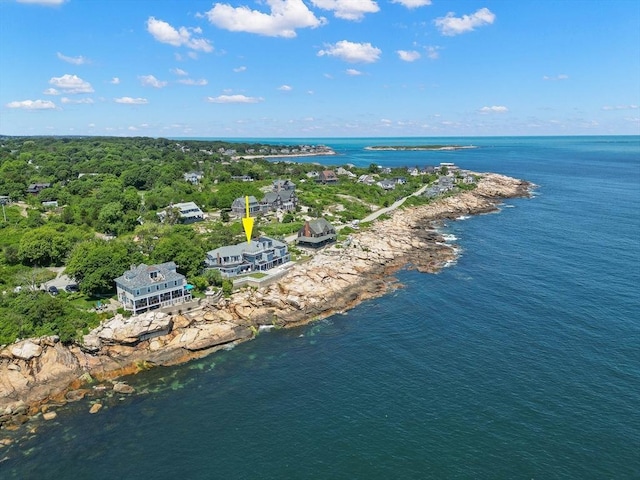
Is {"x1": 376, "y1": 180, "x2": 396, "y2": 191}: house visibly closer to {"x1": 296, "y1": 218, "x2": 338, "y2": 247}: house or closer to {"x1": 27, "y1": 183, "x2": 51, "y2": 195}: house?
{"x1": 296, "y1": 218, "x2": 338, "y2": 247}: house

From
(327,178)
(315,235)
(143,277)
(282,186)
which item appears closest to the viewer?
(143,277)

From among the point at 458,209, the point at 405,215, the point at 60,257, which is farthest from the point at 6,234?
the point at 458,209

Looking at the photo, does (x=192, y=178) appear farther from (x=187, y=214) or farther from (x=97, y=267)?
(x=97, y=267)

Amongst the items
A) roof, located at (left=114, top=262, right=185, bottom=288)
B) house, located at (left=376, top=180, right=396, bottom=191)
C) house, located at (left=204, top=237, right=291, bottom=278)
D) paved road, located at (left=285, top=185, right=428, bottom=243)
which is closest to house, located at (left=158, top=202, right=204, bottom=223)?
paved road, located at (left=285, top=185, right=428, bottom=243)

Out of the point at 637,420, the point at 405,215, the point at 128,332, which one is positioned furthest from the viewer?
the point at 405,215

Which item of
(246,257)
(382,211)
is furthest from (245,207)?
(246,257)

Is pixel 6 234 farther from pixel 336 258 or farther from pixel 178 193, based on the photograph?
pixel 336 258
